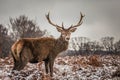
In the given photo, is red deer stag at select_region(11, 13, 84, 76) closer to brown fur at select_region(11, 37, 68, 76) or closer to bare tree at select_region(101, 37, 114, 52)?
brown fur at select_region(11, 37, 68, 76)

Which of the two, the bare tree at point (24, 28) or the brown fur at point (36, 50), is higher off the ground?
the bare tree at point (24, 28)

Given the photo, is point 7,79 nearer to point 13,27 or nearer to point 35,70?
point 35,70

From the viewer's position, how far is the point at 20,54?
4707 millimetres

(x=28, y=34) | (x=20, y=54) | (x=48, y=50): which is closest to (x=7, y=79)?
(x=20, y=54)

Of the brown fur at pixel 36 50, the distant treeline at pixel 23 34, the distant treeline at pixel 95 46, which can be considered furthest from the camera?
the distant treeline at pixel 23 34

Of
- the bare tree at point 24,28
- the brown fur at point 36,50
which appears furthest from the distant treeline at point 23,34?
the brown fur at point 36,50

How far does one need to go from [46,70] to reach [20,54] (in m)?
0.46

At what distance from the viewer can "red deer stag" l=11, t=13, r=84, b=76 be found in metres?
4.71

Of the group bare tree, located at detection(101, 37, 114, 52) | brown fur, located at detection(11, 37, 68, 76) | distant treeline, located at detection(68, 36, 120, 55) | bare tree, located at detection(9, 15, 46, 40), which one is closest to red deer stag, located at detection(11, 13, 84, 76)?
brown fur, located at detection(11, 37, 68, 76)

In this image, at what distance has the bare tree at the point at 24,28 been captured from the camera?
10492mm

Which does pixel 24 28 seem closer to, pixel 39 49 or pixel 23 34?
pixel 23 34

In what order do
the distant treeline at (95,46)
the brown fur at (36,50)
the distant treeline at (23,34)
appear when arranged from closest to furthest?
the brown fur at (36,50) → the distant treeline at (95,46) → the distant treeline at (23,34)

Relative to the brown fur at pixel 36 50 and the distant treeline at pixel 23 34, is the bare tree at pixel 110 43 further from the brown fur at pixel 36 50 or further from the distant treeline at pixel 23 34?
the brown fur at pixel 36 50

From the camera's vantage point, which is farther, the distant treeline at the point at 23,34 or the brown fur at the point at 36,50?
the distant treeline at the point at 23,34
